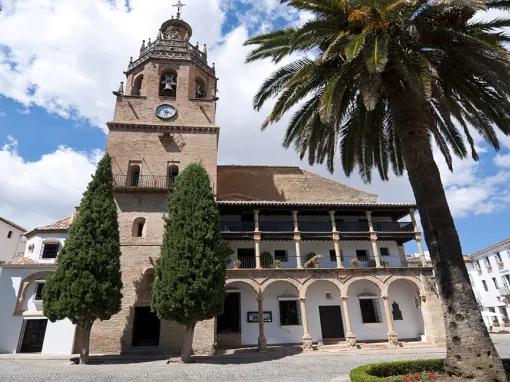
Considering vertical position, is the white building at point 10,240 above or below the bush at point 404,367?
above

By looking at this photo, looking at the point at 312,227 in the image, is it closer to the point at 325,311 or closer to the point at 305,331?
the point at 325,311

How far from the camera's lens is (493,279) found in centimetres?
3722

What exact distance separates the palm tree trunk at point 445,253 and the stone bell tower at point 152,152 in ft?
45.1

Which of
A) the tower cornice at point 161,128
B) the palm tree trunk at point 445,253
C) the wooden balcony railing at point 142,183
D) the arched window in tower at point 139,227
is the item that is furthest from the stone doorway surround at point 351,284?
the palm tree trunk at point 445,253

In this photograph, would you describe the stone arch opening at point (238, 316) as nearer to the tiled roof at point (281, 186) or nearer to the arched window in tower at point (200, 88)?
the tiled roof at point (281, 186)

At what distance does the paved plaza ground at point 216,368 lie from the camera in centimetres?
1133

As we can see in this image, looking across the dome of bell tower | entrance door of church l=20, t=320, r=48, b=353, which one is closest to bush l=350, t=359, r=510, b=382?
entrance door of church l=20, t=320, r=48, b=353

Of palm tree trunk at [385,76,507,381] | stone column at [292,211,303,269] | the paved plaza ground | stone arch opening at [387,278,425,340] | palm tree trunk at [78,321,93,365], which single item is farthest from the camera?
stone arch opening at [387,278,425,340]

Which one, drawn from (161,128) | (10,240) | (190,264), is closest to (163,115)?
(161,128)

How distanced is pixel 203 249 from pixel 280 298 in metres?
8.00

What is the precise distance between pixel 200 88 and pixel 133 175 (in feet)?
29.9

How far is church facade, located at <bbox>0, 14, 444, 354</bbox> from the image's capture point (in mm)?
19438

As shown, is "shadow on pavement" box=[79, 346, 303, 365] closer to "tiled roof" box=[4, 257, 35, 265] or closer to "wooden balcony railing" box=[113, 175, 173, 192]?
"tiled roof" box=[4, 257, 35, 265]

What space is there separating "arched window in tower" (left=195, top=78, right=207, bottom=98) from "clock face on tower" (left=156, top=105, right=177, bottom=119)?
10.2 feet
